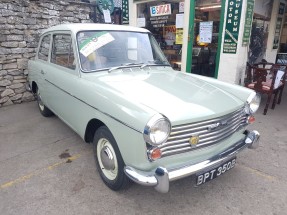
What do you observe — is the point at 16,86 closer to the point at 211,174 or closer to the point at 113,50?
A: the point at 113,50

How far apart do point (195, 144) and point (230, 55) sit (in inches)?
150

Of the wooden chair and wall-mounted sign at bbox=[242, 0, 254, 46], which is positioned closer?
the wooden chair

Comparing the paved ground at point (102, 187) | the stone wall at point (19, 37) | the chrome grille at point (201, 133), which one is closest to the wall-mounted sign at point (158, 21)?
the stone wall at point (19, 37)

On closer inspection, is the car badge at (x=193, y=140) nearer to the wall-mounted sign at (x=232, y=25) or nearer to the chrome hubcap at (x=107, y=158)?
the chrome hubcap at (x=107, y=158)

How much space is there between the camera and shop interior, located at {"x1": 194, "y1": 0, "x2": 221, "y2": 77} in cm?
565

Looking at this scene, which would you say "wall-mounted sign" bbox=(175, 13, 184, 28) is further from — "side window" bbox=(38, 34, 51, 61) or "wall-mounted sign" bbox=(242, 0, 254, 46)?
"side window" bbox=(38, 34, 51, 61)

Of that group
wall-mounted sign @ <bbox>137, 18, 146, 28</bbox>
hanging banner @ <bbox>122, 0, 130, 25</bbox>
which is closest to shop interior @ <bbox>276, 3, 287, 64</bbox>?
wall-mounted sign @ <bbox>137, 18, 146, 28</bbox>

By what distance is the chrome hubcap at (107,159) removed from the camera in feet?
7.97

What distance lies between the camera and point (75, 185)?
8.73 feet

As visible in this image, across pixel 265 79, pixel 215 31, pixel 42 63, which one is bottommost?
pixel 265 79

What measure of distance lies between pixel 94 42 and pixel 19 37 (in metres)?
3.40

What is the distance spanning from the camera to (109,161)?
2.46 meters

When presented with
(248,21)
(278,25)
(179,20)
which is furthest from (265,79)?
(278,25)

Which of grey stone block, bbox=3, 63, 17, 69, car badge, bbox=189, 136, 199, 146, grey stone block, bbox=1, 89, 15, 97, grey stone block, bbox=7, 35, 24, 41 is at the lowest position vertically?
grey stone block, bbox=1, 89, 15, 97
